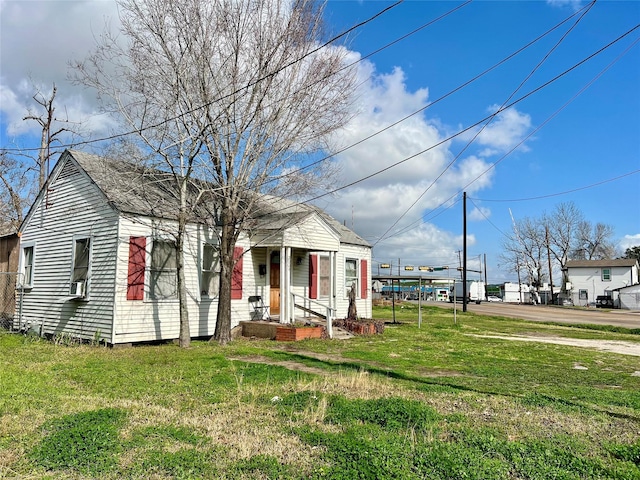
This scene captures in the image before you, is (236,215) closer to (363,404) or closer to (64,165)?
(64,165)

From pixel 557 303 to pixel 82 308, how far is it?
2411 inches

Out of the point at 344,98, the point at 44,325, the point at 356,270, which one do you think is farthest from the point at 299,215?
the point at 44,325

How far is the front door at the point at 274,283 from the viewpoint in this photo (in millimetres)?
16484

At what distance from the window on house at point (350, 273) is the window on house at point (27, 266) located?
11458mm

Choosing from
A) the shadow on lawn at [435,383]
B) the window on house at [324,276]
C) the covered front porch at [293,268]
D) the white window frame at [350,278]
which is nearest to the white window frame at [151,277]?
the covered front porch at [293,268]

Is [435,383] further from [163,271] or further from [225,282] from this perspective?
[163,271]

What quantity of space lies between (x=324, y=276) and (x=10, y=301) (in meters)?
11.0

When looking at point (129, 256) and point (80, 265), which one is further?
point (80, 265)

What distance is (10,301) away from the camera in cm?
1606

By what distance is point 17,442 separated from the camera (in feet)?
15.2

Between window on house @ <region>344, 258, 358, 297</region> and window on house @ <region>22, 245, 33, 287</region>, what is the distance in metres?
11.5

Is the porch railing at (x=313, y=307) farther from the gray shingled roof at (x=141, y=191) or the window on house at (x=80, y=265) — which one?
the window on house at (x=80, y=265)

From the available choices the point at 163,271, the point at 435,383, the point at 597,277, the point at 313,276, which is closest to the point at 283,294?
the point at 313,276


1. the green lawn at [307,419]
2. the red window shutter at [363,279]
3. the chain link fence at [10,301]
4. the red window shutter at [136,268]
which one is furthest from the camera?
the red window shutter at [363,279]
